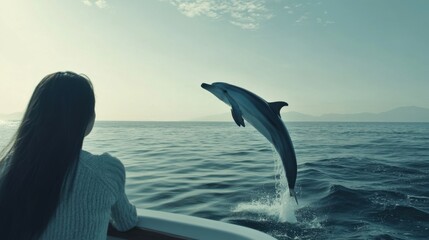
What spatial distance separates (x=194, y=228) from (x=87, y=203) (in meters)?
1.98

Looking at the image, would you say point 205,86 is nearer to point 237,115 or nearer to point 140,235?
point 237,115

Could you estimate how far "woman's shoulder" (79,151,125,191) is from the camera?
2.16 m

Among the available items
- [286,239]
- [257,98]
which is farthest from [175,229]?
[286,239]

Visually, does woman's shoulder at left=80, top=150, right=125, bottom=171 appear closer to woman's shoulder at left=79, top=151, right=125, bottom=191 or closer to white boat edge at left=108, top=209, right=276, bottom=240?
woman's shoulder at left=79, top=151, right=125, bottom=191

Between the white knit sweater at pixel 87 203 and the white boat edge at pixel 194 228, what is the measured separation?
1.69 metres

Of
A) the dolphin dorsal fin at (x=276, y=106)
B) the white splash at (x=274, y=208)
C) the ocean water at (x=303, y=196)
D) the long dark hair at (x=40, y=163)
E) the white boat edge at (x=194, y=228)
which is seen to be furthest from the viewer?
the white splash at (x=274, y=208)

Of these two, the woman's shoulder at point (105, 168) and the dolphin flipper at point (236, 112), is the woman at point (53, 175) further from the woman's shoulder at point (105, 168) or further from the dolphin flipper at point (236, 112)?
the dolphin flipper at point (236, 112)

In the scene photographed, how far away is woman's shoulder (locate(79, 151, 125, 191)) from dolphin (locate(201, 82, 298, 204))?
1.13m

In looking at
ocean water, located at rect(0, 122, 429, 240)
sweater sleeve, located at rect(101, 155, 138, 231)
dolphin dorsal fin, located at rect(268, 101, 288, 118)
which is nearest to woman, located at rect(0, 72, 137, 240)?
sweater sleeve, located at rect(101, 155, 138, 231)

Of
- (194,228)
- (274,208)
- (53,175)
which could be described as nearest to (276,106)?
(194,228)

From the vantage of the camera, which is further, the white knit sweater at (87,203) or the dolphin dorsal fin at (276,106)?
the dolphin dorsal fin at (276,106)

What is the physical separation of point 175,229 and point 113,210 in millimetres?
1159

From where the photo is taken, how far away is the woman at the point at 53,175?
6.64 feet

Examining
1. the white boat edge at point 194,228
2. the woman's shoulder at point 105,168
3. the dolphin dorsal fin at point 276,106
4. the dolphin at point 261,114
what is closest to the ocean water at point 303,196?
the dolphin at point 261,114
